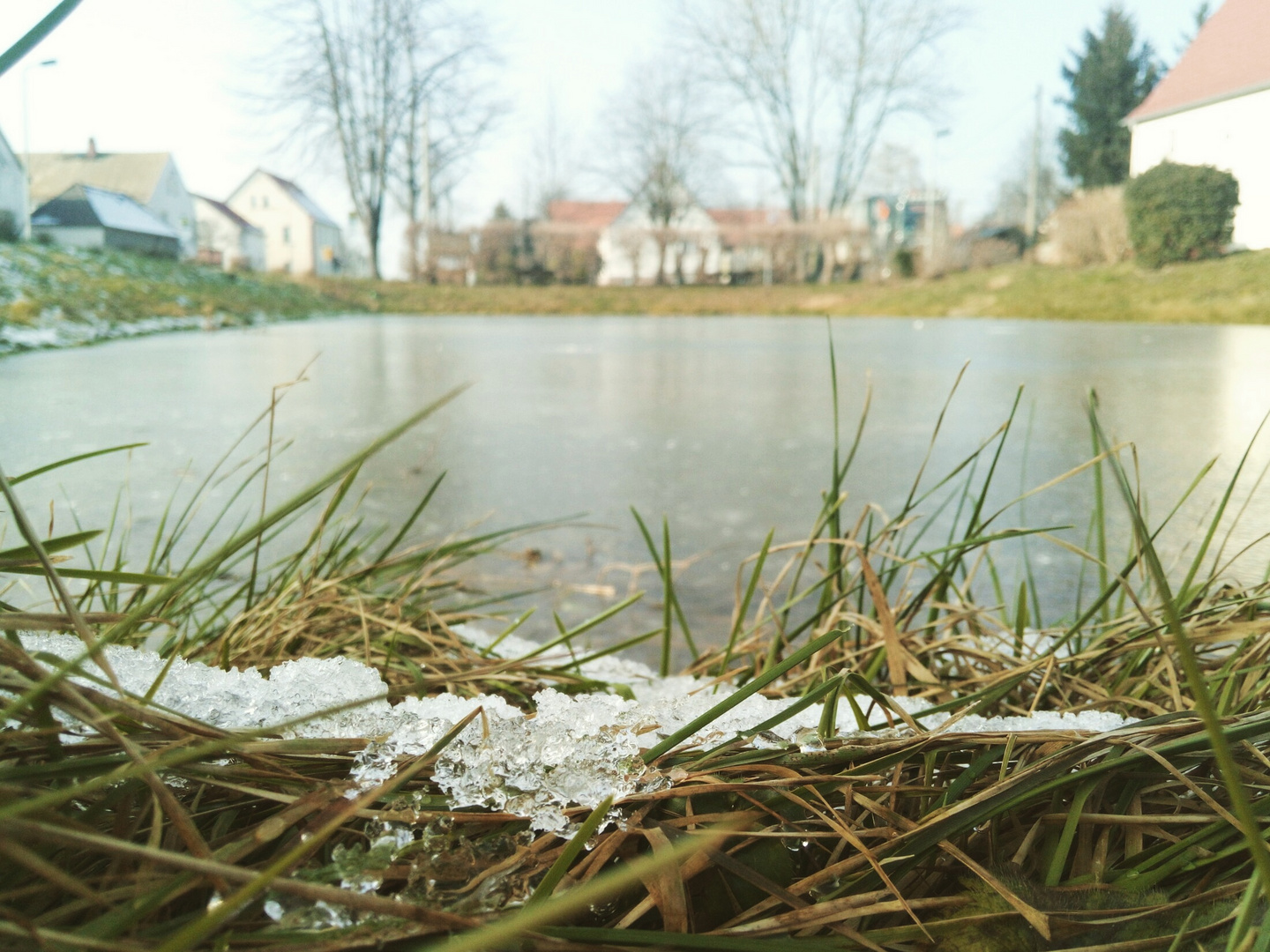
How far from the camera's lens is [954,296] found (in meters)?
1.47

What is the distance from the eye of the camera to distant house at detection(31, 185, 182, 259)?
1.12 m

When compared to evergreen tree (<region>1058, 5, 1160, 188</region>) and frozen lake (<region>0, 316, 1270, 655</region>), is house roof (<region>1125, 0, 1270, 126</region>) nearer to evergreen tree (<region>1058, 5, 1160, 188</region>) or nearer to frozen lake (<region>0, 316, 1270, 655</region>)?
evergreen tree (<region>1058, 5, 1160, 188</region>)

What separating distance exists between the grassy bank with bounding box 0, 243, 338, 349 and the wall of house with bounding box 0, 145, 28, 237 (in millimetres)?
28

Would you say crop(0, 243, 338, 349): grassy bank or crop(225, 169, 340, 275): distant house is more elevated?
crop(225, 169, 340, 275): distant house

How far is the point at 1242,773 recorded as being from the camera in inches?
12.5

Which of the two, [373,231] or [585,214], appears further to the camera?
[585,214]

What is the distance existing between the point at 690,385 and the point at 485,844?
8.37 ft

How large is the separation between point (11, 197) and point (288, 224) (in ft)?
1.74

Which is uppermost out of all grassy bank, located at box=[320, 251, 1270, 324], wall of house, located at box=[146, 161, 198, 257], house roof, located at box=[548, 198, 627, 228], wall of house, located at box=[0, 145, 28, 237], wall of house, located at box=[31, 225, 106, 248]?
house roof, located at box=[548, 198, 627, 228]

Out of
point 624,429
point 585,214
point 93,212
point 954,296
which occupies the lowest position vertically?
point 624,429

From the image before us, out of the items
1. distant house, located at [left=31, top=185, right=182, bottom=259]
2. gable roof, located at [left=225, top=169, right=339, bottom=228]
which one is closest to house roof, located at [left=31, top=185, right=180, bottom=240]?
distant house, located at [left=31, top=185, right=182, bottom=259]

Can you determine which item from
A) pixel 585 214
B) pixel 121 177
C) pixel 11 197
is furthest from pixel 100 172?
pixel 585 214

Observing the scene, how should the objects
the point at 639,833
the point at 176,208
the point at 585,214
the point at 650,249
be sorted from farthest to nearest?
the point at 650,249 → the point at 585,214 → the point at 176,208 → the point at 639,833

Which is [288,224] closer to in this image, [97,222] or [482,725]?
[97,222]
